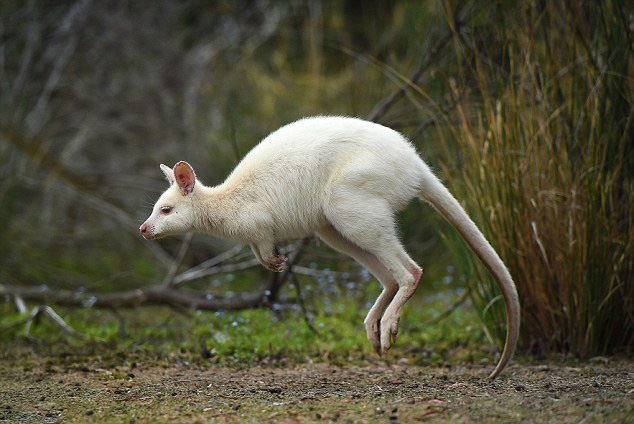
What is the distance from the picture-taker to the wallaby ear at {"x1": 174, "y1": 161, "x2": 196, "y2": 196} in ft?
14.1

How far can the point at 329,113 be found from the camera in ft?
28.9

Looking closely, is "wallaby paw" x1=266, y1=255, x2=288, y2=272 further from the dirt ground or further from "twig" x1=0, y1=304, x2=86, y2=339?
"twig" x1=0, y1=304, x2=86, y2=339

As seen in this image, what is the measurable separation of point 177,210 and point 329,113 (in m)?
4.66

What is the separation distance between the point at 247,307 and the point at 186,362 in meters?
1.34

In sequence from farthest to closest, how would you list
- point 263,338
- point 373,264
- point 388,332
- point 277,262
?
point 263,338 → point 373,264 → point 277,262 → point 388,332

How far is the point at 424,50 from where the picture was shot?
19.1ft

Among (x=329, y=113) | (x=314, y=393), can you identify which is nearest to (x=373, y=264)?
(x=314, y=393)

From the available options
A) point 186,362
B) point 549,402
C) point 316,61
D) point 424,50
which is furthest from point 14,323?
point 316,61

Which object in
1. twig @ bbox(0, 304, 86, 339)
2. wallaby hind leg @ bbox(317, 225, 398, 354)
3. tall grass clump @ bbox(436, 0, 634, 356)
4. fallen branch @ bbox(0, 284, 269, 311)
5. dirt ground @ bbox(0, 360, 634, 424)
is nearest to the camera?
dirt ground @ bbox(0, 360, 634, 424)

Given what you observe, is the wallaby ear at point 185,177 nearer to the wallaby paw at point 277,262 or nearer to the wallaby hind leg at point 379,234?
the wallaby paw at point 277,262

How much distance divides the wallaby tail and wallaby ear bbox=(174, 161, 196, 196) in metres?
1.30

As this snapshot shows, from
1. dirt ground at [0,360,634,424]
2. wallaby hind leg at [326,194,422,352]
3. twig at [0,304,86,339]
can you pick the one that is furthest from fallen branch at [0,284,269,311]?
wallaby hind leg at [326,194,422,352]

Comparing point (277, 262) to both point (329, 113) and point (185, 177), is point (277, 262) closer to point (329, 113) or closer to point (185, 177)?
point (185, 177)

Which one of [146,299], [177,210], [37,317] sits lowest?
[37,317]
